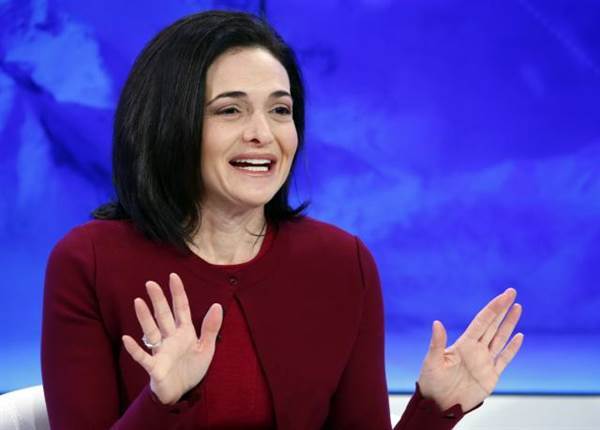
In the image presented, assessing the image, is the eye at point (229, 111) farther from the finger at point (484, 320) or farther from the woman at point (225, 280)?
the finger at point (484, 320)

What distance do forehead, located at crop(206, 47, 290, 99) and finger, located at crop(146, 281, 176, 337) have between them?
1.23 ft

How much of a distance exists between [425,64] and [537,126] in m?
0.36

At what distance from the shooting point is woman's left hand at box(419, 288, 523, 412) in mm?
1423

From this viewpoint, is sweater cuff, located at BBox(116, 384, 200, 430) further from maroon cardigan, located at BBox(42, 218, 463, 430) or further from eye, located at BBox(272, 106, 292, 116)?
eye, located at BBox(272, 106, 292, 116)

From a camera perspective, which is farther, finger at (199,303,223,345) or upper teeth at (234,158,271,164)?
upper teeth at (234,158,271,164)

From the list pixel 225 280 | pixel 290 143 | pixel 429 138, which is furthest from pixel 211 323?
pixel 429 138

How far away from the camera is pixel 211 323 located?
4.22ft

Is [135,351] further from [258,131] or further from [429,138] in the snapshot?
[429,138]

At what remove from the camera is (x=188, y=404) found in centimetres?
129

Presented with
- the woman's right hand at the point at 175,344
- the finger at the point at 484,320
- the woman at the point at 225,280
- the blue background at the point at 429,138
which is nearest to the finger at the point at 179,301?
the woman's right hand at the point at 175,344

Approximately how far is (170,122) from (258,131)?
0.13 meters

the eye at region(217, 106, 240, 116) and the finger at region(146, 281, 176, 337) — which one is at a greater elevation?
the eye at region(217, 106, 240, 116)

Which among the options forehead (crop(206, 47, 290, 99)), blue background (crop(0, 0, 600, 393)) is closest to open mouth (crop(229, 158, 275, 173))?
forehead (crop(206, 47, 290, 99))

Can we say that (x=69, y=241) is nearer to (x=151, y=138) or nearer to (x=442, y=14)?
(x=151, y=138)
